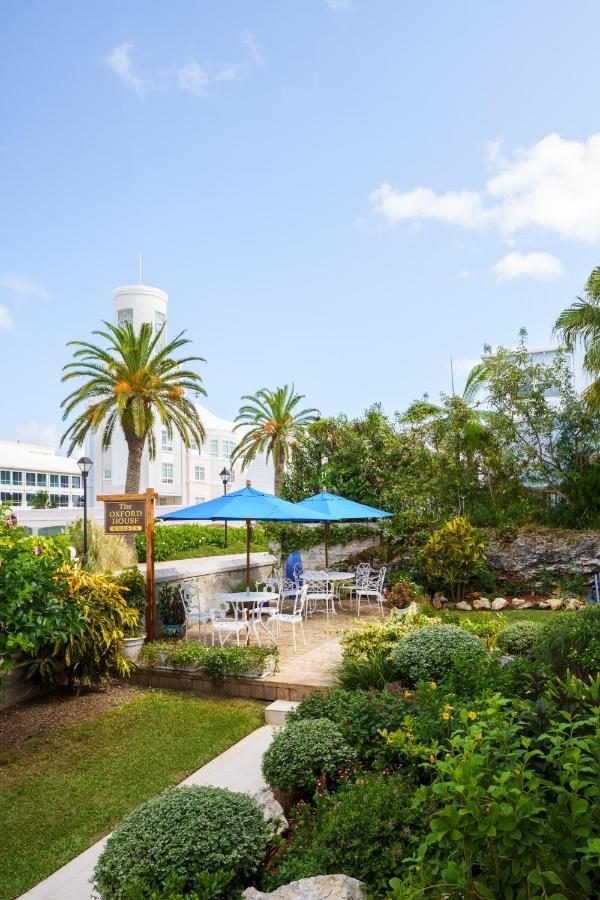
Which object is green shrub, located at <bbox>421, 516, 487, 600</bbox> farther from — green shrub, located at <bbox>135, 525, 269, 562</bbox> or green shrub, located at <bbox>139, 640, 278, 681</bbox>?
green shrub, located at <bbox>135, 525, 269, 562</bbox>

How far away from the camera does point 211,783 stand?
17.2ft

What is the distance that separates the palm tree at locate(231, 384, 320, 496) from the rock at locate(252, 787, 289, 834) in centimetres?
2440

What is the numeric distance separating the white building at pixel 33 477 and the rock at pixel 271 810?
43.0m

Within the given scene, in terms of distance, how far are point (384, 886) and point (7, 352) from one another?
90.6 feet

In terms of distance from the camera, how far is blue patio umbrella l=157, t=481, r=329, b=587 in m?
9.36

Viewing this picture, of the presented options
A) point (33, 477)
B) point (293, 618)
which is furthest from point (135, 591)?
point (33, 477)

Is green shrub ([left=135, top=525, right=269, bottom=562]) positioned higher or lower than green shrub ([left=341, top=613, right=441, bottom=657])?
higher

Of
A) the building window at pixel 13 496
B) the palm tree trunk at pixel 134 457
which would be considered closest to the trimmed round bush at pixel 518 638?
the palm tree trunk at pixel 134 457

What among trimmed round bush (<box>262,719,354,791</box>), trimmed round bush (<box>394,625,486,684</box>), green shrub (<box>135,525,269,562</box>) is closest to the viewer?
trimmed round bush (<box>262,719,354,791</box>)

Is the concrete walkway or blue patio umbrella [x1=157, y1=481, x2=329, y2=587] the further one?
blue patio umbrella [x1=157, y1=481, x2=329, y2=587]

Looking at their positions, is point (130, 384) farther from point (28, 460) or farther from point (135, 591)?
point (28, 460)

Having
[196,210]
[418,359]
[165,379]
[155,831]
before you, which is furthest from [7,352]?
[155,831]

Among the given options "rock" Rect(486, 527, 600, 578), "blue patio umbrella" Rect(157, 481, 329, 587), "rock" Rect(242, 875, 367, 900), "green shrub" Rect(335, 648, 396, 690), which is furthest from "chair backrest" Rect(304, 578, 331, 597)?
"rock" Rect(242, 875, 367, 900)

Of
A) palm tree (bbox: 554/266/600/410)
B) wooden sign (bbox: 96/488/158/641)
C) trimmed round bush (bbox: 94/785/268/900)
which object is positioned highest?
palm tree (bbox: 554/266/600/410)
